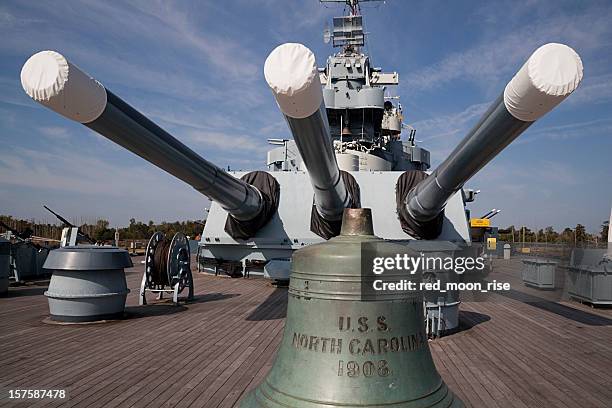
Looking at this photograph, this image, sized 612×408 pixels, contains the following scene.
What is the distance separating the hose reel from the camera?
6520 millimetres

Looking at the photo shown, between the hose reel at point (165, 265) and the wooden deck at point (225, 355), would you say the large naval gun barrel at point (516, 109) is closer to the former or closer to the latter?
the wooden deck at point (225, 355)

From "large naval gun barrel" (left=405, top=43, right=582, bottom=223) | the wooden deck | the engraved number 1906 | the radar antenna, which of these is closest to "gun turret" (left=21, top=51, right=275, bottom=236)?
the wooden deck

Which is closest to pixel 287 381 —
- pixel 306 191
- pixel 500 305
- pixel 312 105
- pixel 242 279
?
pixel 312 105

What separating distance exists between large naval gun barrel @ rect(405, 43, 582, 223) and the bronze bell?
114cm

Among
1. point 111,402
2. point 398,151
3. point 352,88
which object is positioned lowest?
point 111,402

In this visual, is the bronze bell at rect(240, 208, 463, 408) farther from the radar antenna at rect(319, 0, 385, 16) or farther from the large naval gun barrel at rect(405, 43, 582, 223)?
the radar antenna at rect(319, 0, 385, 16)

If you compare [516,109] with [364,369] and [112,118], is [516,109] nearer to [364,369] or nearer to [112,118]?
[364,369]

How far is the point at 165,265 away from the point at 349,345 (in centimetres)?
549

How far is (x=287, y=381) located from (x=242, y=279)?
8.28 m

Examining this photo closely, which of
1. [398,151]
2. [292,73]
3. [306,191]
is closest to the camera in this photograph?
[292,73]

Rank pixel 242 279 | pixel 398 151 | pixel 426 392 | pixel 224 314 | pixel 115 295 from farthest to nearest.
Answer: pixel 398 151 → pixel 242 279 → pixel 224 314 → pixel 115 295 → pixel 426 392

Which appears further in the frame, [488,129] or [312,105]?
[488,129]

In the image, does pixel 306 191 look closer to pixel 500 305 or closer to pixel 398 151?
pixel 500 305

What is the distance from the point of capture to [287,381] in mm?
1602
